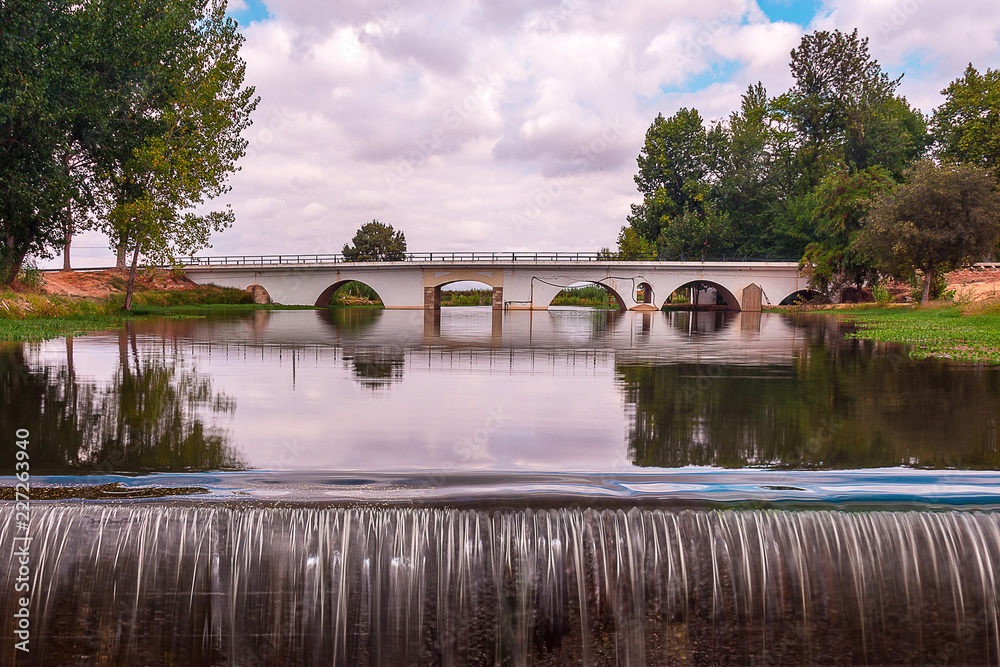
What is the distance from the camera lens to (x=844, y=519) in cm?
431

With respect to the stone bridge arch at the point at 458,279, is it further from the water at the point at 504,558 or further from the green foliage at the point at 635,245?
the water at the point at 504,558

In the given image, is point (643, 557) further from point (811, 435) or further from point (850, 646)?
point (811, 435)

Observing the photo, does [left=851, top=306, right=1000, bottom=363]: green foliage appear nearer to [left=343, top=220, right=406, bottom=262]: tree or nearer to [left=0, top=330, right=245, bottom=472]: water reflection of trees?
[left=0, top=330, right=245, bottom=472]: water reflection of trees

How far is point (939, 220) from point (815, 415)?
33626 mm

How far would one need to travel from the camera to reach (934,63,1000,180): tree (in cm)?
5019

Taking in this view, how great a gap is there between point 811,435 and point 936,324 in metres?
20.1

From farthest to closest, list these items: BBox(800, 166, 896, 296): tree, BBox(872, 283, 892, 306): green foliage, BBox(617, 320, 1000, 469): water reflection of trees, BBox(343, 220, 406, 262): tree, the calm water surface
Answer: BBox(343, 220, 406, 262): tree < BBox(872, 283, 892, 306): green foliage < BBox(800, 166, 896, 296): tree < BBox(617, 320, 1000, 469): water reflection of trees < the calm water surface

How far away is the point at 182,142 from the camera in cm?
3092

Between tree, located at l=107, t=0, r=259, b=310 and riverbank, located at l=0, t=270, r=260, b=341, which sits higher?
tree, located at l=107, t=0, r=259, b=310

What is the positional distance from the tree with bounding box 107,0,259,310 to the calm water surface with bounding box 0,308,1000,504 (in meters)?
17.7

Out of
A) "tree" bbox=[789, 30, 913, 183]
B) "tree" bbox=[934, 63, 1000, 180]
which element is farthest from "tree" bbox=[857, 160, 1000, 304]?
"tree" bbox=[789, 30, 913, 183]

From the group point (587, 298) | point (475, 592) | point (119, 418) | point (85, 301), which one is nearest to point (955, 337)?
point (475, 592)

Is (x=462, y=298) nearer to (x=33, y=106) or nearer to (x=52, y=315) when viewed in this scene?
(x=52, y=315)

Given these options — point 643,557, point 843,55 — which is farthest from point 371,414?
point 843,55
